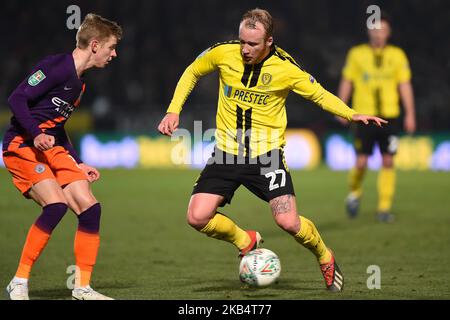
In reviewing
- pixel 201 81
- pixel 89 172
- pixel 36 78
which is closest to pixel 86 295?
pixel 89 172

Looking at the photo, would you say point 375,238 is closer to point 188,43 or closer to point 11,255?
point 11,255

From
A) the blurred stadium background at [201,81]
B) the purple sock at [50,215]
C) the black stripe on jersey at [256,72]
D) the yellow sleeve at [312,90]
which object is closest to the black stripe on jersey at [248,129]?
the black stripe on jersey at [256,72]

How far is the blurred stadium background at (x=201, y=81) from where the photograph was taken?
18.1 m

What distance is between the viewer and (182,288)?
648cm

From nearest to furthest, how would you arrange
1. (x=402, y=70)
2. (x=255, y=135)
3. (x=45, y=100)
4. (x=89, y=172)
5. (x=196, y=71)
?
1. (x=45, y=100)
2. (x=89, y=172)
3. (x=255, y=135)
4. (x=196, y=71)
5. (x=402, y=70)

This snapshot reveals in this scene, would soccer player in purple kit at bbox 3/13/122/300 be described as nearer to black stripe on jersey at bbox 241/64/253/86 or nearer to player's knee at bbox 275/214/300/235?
black stripe on jersey at bbox 241/64/253/86

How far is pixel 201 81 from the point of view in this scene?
2059 cm

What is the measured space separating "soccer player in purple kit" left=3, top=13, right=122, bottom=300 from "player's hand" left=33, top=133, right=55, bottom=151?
10 centimetres

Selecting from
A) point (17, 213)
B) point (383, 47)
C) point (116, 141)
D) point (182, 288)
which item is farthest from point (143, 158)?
point (182, 288)

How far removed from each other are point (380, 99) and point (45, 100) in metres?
6.17

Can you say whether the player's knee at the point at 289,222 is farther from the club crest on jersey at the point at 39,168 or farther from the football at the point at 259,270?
the club crest on jersey at the point at 39,168

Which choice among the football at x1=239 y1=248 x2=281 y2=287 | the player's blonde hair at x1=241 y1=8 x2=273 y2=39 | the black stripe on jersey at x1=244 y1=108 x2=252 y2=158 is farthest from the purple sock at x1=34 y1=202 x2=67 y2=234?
the player's blonde hair at x1=241 y1=8 x2=273 y2=39

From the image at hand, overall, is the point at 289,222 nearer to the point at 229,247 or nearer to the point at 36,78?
the point at 36,78

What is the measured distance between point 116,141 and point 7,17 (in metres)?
4.42
